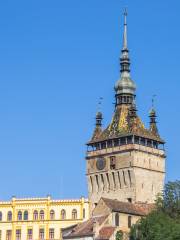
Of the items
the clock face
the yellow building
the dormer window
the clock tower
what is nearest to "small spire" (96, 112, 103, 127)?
the clock tower

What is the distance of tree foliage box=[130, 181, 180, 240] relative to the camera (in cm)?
10894

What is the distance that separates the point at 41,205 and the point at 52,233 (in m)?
5.38

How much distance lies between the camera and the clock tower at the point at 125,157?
127 metres

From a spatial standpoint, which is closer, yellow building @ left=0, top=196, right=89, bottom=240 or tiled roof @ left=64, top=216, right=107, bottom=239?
tiled roof @ left=64, top=216, right=107, bottom=239

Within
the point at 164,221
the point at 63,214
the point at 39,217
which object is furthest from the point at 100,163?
the point at 39,217

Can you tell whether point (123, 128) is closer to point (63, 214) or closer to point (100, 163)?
point (100, 163)

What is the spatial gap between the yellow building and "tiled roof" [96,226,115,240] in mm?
39575

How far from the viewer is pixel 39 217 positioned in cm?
15862

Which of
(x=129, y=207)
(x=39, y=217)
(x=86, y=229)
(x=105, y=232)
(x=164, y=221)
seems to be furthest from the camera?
(x=39, y=217)

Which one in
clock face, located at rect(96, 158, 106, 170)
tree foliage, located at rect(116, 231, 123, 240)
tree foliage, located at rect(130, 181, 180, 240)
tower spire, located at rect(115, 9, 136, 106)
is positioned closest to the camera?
tree foliage, located at rect(130, 181, 180, 240)

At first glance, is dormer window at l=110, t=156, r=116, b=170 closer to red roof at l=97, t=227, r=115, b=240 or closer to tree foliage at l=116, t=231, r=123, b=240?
red roof at l=97, t=227, r=115, b=240

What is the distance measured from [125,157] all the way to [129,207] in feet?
27.3

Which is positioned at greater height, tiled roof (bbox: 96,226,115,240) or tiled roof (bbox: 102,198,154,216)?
tiled roof (bbox: 102,198,154,216)

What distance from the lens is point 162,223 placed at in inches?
4331
